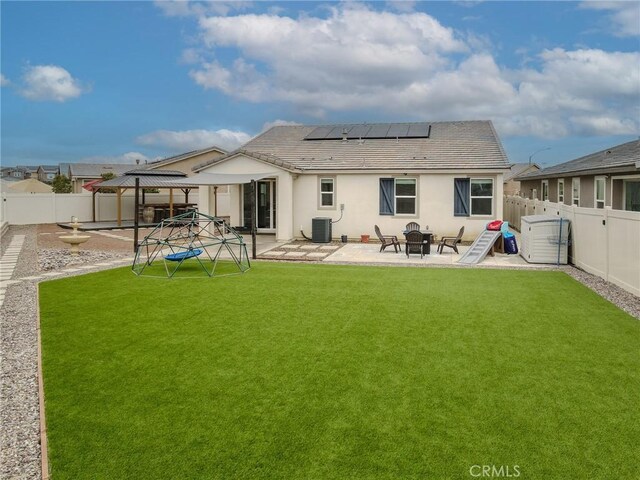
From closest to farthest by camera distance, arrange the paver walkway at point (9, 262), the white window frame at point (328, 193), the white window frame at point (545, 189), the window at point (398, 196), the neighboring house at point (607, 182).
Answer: the paver walkway at point (9, 262) < the neighboring house at point (607, 182) < the window at point (398, 196) < the white window frame at point (328, 193) < the white window frame at point (545, 189)

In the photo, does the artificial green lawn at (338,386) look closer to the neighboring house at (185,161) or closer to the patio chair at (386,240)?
the patio chair at (386,240)

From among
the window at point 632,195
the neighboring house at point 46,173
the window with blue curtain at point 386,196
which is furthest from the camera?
the neighboring house at point 46,173

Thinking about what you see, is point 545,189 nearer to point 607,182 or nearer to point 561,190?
point 561,190

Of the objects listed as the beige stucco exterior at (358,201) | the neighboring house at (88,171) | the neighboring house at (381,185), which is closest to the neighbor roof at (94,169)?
Result: the neighboring house at (88,171)

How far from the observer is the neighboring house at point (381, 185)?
18750 mm

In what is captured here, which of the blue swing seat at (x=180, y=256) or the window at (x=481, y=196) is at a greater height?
the window at (x=481, y=196)

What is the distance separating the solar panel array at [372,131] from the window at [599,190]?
714 cm

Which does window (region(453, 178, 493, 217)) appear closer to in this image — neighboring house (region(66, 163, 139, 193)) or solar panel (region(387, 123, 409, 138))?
solar panel (region(387, 123, 409, 138))

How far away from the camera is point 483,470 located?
11.5 feet

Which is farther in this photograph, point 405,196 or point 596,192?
point 596,192

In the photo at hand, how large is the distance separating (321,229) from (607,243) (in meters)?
10.4

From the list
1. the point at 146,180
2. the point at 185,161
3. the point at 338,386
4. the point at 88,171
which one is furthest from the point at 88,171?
the point at 338,386

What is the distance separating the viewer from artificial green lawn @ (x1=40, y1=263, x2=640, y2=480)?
12.0 feet

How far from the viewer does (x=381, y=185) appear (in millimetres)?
19531
